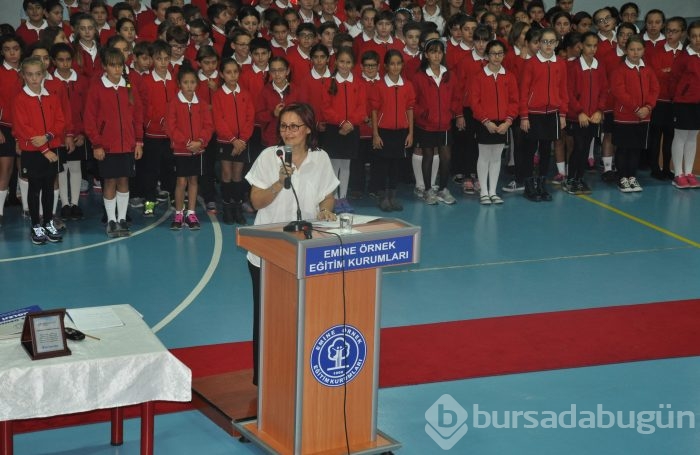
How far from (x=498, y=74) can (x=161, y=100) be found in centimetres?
345

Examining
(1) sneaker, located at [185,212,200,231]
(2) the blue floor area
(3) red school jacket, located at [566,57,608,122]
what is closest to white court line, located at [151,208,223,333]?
(2) the blue floor area

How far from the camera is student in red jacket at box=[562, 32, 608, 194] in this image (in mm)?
11055

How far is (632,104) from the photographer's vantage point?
11.1m

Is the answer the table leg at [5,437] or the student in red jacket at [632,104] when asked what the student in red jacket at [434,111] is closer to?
the student in red jacket at [632,104]

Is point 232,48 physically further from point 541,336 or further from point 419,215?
point 541,336

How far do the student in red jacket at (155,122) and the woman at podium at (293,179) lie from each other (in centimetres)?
446

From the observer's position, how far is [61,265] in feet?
27.1

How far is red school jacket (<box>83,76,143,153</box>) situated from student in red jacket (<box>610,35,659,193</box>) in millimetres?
5323

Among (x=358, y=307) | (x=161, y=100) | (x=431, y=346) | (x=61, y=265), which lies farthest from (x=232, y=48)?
(x=358, y=307)

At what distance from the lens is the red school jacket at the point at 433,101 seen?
10582mm

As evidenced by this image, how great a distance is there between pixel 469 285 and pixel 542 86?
11.8 feet

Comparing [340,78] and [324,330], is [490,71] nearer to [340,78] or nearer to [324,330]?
[340,78]

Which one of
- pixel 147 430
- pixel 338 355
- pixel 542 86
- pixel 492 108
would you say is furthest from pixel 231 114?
pixel 147 430

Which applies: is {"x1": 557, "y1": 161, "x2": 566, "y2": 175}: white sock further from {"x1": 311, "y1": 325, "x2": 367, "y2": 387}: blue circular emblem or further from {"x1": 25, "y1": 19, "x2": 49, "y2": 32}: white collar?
{"x1": 311, "y1": 325, "x2": 367, "y2": 387}: blue circular emblem
